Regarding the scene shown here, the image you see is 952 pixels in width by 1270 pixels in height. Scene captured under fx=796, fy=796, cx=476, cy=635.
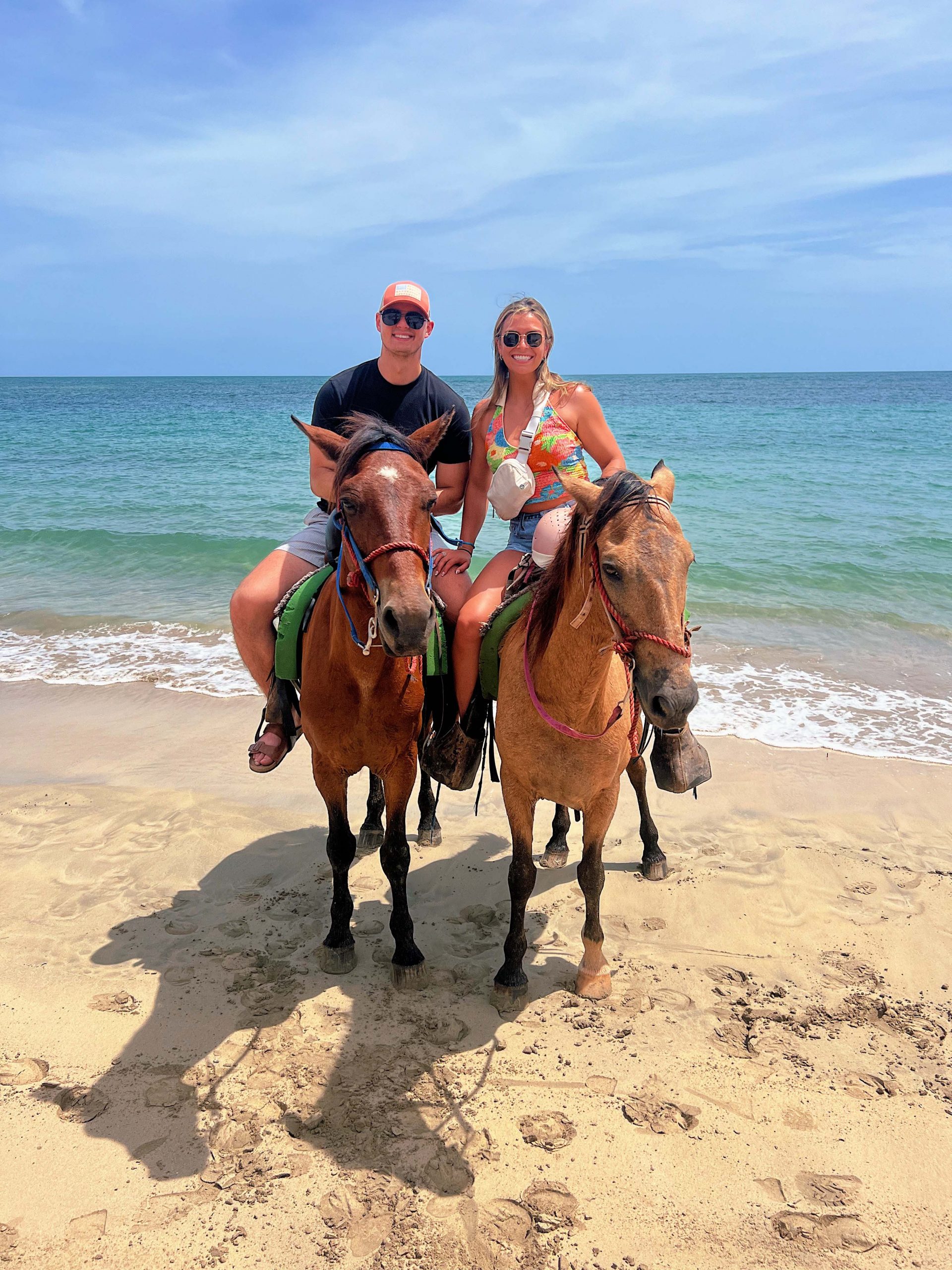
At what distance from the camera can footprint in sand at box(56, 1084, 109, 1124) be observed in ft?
9.53

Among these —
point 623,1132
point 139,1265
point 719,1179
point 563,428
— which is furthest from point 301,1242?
point 563,428

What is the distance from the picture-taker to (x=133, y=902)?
171 inches

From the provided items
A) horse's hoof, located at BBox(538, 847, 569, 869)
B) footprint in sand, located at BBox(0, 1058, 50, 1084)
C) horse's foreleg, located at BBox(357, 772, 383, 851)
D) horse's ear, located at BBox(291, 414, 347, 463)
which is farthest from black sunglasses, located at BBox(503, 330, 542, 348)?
footprint in sand, located at BBox(0, 1058, 50, 1084)

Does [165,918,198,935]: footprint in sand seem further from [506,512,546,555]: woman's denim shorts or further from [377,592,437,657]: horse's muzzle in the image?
[506,512,546,555]: woman's denim shorts

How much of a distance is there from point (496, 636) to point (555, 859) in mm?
1691

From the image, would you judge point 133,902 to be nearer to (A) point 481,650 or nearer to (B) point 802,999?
(A) point 481,650

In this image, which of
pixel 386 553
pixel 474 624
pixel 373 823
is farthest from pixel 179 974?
pixel 386 553

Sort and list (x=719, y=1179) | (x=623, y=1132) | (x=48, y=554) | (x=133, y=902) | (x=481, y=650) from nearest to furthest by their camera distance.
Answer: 1. (x=719, y=1179)
2. (x=623, y=1132)
3. (x=481, y=650)
4. (x=133, y=902)
5. (x=48, y=554)

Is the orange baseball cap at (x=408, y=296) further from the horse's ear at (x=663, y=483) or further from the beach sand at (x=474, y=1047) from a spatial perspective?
the beach sand at (x=474, y=1047)

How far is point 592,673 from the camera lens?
302 cm

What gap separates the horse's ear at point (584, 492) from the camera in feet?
8.83

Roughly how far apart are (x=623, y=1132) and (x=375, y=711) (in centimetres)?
185

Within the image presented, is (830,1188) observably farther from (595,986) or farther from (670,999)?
(595,986)

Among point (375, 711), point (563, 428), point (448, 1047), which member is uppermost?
point (563, 428)
